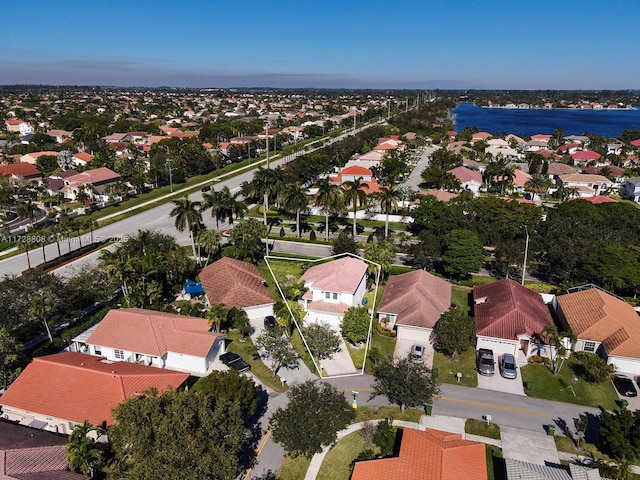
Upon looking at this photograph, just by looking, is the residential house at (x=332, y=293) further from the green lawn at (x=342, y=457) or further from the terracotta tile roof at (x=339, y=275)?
the green lawn at (x=342, y=457)

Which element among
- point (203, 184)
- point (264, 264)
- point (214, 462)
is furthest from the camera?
point (203, 184)

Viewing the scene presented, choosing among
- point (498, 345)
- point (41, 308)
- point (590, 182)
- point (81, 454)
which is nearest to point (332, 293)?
point (498, 345)

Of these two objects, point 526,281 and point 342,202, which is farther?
point 342,202

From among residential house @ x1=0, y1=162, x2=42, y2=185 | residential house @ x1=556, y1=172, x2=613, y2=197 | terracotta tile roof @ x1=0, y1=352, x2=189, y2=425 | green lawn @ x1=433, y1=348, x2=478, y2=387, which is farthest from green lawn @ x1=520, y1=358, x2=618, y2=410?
residential house @ x1=0, y1=162, x2=42, y2=185

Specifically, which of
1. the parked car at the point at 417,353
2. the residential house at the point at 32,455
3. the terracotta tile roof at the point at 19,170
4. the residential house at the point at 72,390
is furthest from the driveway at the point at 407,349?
the terracotta tile roof at the point at 19,170

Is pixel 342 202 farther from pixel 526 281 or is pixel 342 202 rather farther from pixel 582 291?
pixel 582 291

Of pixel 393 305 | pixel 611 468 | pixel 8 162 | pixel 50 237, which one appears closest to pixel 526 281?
pixel 393 305

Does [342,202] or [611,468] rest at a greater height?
[342,202]
